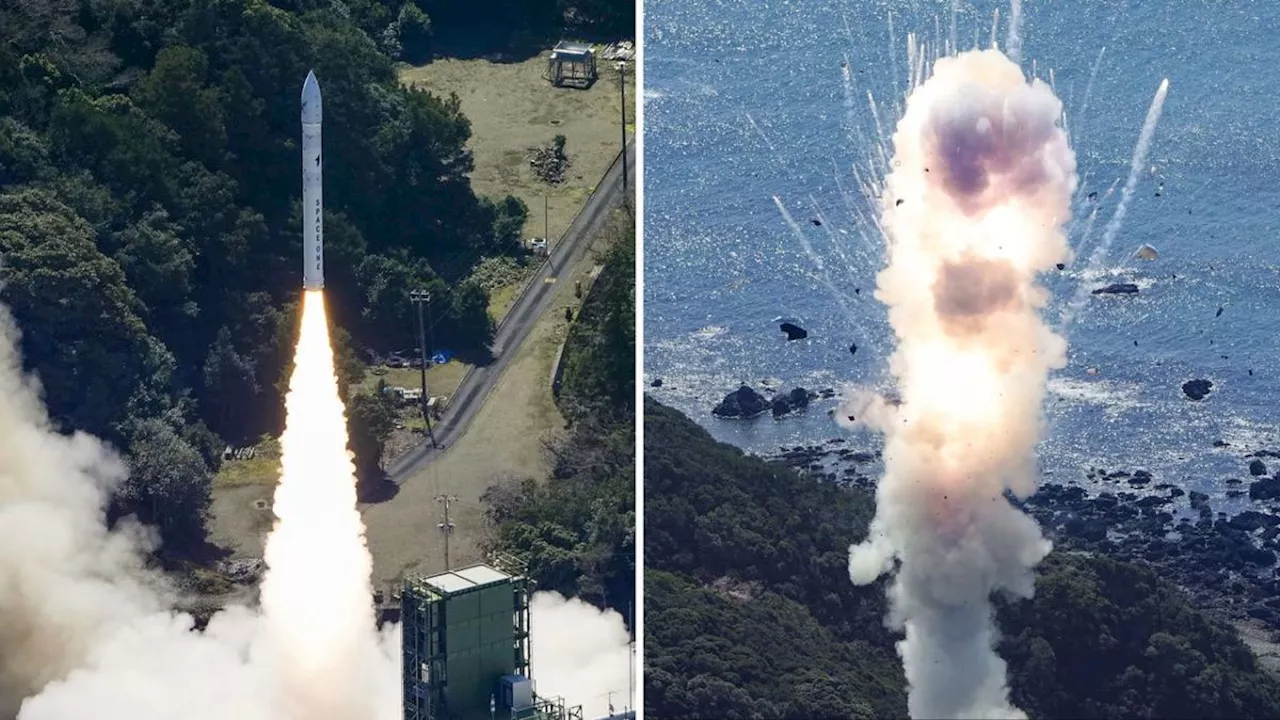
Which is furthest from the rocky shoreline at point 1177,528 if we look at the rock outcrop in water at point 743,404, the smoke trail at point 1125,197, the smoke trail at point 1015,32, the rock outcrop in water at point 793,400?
the smoke trail at point 1015,32

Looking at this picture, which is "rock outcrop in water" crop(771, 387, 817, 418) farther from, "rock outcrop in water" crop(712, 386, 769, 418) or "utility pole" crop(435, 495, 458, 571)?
"utility pole" crop(435, 495, 458, 571)

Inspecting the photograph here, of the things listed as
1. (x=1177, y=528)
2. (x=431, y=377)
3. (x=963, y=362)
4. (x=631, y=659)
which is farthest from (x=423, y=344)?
(x=1177, y=528)

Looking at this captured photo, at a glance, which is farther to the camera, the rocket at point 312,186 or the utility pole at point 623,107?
the utility pole at point 623,107

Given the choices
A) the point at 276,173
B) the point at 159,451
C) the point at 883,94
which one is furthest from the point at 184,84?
the point at 883,94

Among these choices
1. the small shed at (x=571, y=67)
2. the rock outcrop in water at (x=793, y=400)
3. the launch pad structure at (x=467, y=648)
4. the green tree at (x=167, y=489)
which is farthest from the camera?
the small shed at (x=571, y=67)

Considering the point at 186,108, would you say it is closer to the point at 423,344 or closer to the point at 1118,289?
the point at 423,344

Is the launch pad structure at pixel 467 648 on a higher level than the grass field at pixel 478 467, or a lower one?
lower

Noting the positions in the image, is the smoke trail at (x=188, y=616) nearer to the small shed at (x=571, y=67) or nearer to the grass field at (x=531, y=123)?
the grass field at (x=531, y=123)
